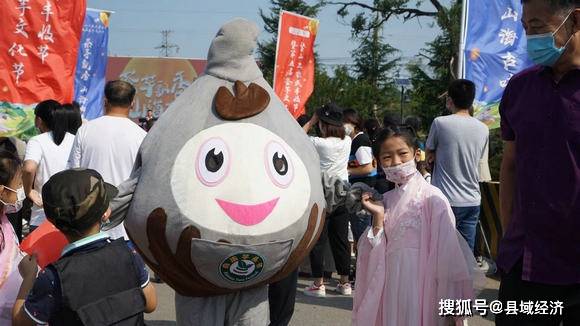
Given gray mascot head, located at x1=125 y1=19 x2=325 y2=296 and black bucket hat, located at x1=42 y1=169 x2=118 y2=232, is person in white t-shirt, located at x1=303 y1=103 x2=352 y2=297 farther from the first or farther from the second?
black bucket hat, located at x1=42 y1=169 x2=118 y2=232

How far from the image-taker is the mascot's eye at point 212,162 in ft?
10.2

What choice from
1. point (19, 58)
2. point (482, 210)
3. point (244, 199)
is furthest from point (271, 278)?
point (482, 210)

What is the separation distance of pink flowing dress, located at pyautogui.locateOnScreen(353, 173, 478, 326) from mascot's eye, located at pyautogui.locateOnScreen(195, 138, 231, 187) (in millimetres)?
1027

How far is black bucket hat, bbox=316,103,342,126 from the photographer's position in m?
6.16

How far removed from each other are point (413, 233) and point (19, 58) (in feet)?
12.0

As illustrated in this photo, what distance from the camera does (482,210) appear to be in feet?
26.3

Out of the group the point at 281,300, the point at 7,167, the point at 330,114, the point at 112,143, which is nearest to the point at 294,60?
the point at 330,114

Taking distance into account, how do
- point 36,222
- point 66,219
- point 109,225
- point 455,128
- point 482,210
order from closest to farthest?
point 66,219, point 109,225, point 36,222, point 455,128, point 482,210

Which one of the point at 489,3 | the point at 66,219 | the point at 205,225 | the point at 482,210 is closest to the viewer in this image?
the point at 66,219

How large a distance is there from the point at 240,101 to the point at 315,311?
311 centimetres

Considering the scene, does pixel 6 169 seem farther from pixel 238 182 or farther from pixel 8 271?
pixel 238 182

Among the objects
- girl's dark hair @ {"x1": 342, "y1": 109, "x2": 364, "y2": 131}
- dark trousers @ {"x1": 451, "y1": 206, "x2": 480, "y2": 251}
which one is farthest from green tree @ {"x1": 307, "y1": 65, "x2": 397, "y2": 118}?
dark trousers @ {"x1": 451, "y1": 206, "x2": 480, "y2": 251}

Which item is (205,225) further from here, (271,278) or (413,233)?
(413,233)

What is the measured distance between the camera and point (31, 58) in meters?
5.66
